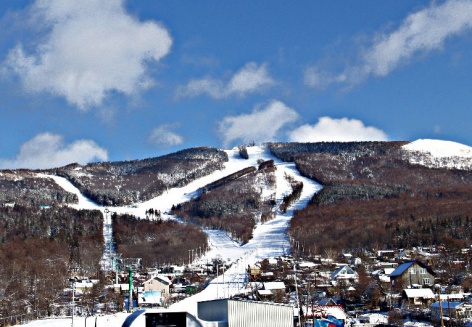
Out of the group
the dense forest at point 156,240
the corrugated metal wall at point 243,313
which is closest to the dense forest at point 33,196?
the dense forest at point 156,240

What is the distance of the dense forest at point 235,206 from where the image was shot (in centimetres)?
13525

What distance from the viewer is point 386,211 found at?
406ft

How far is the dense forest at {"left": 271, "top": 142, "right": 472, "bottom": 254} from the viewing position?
94188 mm

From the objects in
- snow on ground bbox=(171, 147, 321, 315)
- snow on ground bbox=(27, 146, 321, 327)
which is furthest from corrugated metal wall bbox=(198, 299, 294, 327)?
snow on ground bbox=(171, 147, 321, 315)

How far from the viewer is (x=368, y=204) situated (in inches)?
5335

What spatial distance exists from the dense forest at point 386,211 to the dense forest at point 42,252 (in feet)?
109

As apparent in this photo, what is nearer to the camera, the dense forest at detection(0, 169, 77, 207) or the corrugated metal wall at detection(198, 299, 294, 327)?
the corrugated metal wall at detection(198, 299, 294, 327)

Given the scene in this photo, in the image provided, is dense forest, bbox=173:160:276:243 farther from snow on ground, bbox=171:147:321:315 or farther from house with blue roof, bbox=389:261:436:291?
house with blue roof, bbox=389:261:436:291

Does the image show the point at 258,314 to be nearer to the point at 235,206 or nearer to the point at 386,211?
the point at 386,211

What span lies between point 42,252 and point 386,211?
206ft

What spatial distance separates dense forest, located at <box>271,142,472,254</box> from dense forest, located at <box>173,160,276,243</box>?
400 inches

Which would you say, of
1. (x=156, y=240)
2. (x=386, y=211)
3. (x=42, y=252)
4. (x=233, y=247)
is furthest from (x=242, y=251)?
(x=386, y=211)

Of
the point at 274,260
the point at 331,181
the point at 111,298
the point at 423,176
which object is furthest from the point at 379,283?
the point at 423,176

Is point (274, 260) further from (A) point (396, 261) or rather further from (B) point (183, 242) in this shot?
(B) point (183, 242)
